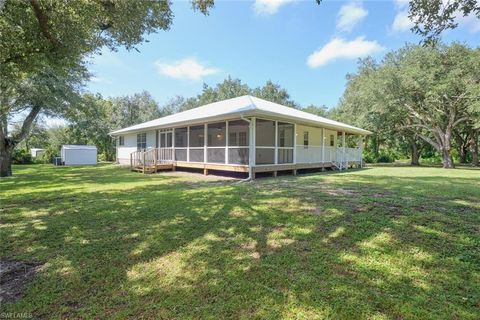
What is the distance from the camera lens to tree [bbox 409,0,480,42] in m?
5.59

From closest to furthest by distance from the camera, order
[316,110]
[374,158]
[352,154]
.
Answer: [352,154] → [374,158] → [316,110]

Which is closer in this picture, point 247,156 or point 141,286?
point 141,286

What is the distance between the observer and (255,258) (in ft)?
11.6

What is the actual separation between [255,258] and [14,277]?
2980 mm

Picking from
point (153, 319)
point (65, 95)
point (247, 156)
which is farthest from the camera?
point (65, 95)

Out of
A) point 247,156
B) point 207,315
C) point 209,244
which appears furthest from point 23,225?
point 247,156

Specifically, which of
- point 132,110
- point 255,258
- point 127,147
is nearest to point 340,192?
point 255,258

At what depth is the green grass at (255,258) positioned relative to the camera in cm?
262

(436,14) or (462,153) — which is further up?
(436,14)

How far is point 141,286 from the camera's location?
303cm

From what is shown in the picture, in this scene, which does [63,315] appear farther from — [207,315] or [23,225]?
[23,225]

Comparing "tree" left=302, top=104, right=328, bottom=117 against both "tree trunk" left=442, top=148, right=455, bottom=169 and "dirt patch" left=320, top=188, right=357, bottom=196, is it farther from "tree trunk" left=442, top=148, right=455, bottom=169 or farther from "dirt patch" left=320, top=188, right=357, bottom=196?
"dirt patch" left=320, top=188, right=357, bottom=196

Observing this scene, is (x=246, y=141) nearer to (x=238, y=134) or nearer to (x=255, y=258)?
(x=238, y=134)

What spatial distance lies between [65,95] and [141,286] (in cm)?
1705
